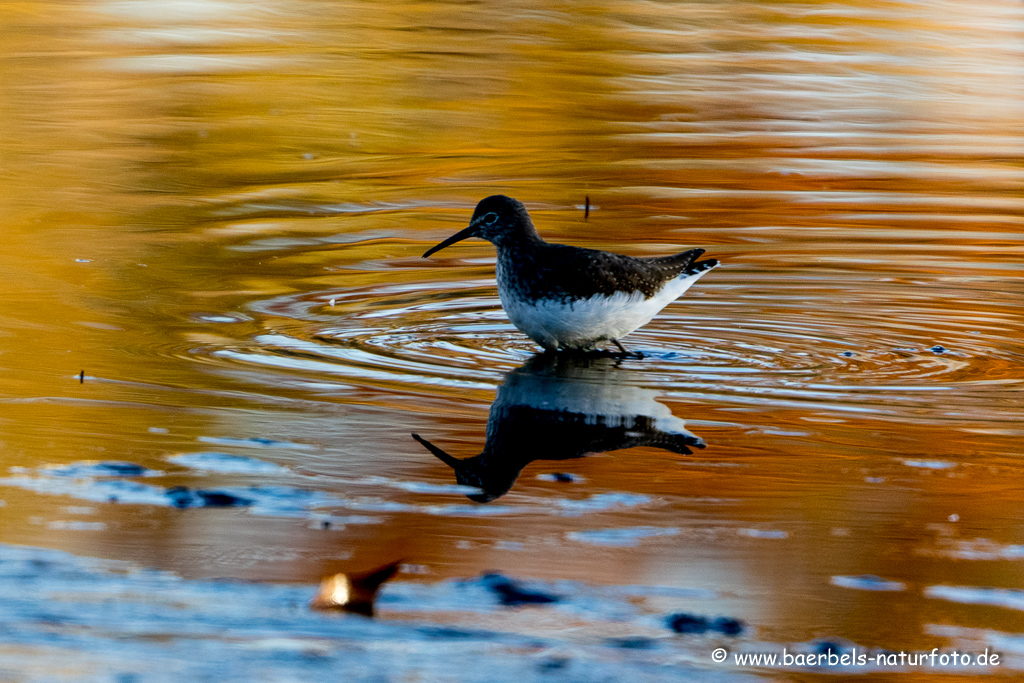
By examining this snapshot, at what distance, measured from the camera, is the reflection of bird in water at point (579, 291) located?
755 centimetres

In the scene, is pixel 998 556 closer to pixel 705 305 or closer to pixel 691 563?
pixel 691 563

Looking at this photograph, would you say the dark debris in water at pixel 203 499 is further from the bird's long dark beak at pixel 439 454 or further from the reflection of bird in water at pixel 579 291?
the reflection of bird in water at pixel 579 291

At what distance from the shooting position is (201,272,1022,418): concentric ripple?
690 cm

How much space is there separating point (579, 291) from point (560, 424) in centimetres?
143

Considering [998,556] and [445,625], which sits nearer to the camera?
[445,625]

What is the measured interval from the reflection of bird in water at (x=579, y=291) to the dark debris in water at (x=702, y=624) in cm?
330

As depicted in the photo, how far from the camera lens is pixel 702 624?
14.2ft

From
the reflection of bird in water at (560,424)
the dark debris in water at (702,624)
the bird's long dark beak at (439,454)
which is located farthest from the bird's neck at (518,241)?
the dark debris in water at (702,624)

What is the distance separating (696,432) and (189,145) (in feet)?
28.5

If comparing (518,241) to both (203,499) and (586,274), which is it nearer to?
(586,274)

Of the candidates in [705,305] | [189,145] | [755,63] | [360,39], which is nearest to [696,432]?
[705,305]

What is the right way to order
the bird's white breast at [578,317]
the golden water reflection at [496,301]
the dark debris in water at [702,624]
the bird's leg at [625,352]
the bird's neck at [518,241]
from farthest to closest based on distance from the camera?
the bird's neck at [518,241] < the bird's leg at [625,352] < the bird's white breast at [578,317] < the golden water reflection at [496,301] < the dark debris in water at [702,624]

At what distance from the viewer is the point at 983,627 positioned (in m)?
4.34

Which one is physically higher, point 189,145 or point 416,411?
point 189,145
